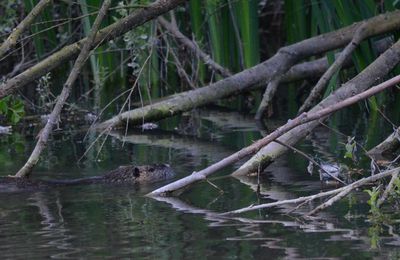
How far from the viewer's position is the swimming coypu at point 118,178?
294 inches

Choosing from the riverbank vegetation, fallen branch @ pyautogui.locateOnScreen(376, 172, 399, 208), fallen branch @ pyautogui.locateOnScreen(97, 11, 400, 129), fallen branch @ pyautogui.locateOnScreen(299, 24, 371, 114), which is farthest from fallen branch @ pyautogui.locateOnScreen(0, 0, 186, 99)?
fallen branch @ pyautogui.locateOnScreen(97, 11, 400, 129)

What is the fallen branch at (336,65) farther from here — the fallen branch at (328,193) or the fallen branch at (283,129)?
the fallen branch at (328,193)

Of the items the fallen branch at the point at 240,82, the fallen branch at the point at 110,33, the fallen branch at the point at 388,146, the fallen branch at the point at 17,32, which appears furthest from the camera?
the fallen branch at the point at 240,82

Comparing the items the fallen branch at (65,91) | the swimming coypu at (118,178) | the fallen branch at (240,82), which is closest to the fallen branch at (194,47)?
the fallen branch at (240,82)

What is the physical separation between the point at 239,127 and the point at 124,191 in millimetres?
3675

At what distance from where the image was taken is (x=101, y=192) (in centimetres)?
736

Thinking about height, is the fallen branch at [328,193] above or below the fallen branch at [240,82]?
below

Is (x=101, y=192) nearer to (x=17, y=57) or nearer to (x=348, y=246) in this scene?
(x=348, y=246)

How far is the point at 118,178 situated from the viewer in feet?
26.2

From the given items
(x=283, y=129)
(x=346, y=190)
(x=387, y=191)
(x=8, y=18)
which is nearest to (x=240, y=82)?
(x=8, y=18)

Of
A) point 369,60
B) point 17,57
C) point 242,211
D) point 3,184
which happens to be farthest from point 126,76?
point 242,211

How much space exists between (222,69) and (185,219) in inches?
259

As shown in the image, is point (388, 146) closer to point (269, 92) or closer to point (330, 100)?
point (330, 100)

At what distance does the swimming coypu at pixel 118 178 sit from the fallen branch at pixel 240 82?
7.23ft
